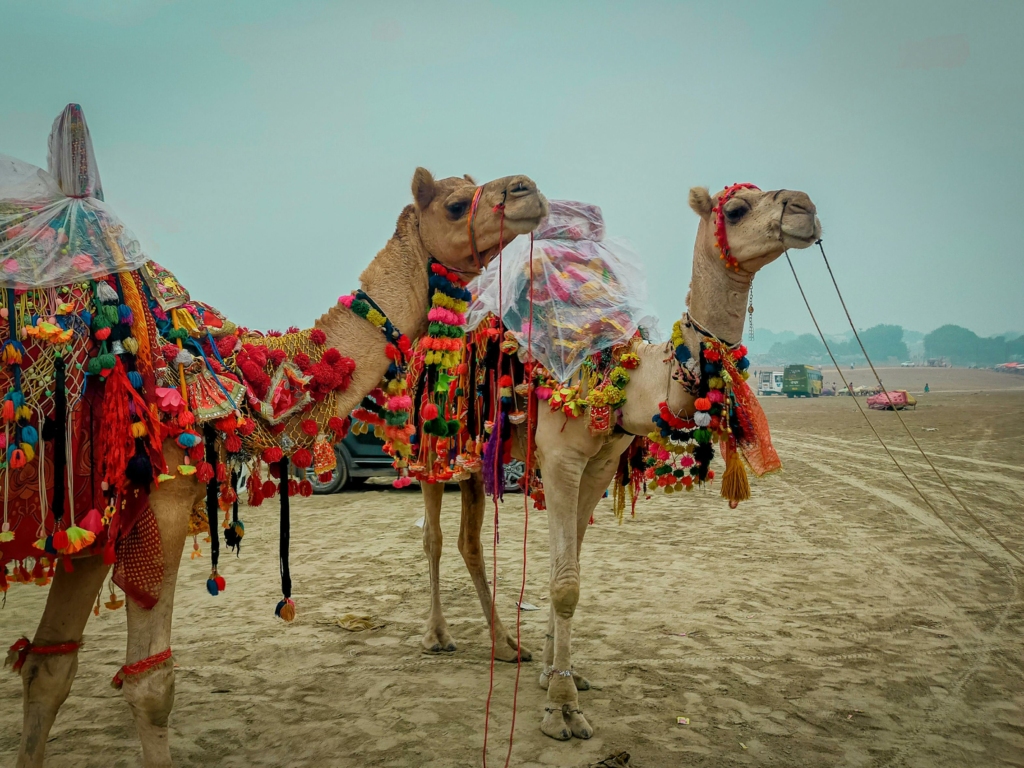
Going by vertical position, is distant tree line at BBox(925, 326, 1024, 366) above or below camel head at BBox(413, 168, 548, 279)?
above

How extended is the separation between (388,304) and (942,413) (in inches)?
1041

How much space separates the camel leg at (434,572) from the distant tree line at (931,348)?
108m

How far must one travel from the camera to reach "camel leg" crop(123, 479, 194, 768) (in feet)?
8.43

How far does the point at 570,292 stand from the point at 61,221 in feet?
8.18

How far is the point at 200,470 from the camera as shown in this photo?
2.62 meters

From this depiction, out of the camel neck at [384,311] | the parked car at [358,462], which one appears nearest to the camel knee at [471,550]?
the camel neck at [384,311]

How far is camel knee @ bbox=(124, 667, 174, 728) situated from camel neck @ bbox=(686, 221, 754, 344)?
274 centimetres

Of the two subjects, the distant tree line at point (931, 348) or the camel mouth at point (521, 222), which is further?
the distant tree line at point (931, 348)

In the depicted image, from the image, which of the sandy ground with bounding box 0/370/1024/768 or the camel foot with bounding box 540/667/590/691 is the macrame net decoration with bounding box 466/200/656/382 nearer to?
the camel foot with bounding box 540/667/590/691

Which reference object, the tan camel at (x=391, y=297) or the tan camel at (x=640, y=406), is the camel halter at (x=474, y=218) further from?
the tan camel at (x=640, y=406)

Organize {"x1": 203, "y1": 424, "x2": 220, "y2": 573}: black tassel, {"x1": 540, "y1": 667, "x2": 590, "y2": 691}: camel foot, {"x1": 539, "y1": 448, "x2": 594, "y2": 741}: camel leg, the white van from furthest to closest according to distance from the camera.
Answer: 1. the white van
2. {"x1": 540, "y1": 667, "x2": 590, "y2": 691}: camel foot
3. {"x1": 539, "y1": 448, "x2": 594, "y2": 741}: camel leg
4. {"x1": 203, "y1": 424, "x2": 220, "y2": 573}: black tassel

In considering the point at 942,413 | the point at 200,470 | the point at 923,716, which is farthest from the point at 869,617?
the point at 942,413

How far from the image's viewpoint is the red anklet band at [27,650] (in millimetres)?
2939

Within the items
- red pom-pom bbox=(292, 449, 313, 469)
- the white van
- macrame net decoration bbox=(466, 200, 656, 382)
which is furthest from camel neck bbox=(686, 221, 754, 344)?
the white van
